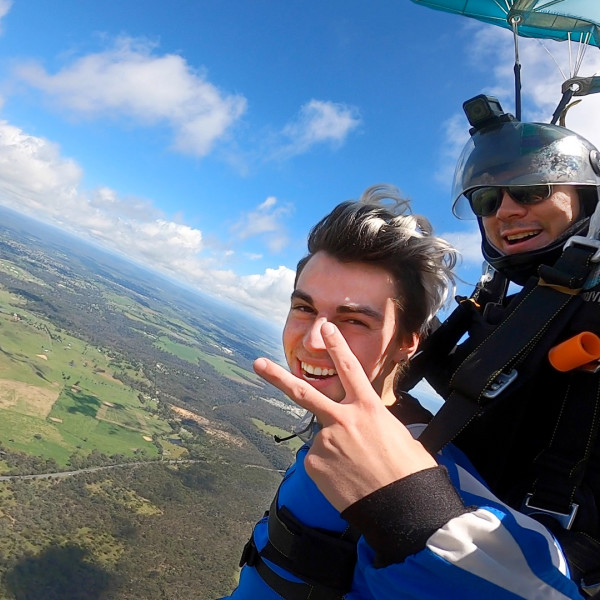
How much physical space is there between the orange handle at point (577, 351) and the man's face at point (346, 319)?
20.5 inches

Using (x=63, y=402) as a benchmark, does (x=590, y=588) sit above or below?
above

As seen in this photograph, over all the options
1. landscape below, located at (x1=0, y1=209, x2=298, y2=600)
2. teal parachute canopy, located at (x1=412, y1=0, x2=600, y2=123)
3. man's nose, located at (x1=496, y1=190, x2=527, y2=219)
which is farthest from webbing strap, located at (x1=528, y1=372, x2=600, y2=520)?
landscape below, located at (x1=0, y1=209, x2=298, y2=600)

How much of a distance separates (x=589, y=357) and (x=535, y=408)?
273 millimetres

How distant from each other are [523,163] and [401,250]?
703 mm

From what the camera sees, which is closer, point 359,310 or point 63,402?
point 359,310

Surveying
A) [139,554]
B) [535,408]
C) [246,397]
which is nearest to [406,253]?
[535,408]

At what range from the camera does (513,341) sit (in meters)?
1.13

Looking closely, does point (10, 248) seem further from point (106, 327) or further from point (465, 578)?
point (465, 578)

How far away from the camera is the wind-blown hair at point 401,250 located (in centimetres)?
155

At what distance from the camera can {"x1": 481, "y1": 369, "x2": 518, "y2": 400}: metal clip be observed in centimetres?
107

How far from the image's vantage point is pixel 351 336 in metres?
1.36

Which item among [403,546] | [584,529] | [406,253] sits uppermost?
[406,253]

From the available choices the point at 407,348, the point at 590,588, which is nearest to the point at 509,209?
the point at 407,348

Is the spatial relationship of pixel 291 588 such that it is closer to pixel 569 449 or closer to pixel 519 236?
pixel 569 449
